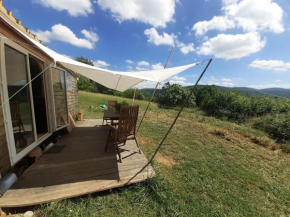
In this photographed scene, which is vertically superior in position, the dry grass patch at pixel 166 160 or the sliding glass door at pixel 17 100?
the sliding glass door at pixel 17 100

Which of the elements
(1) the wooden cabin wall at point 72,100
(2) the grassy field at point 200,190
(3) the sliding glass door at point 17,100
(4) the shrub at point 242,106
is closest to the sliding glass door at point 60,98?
(1) the wooden cabin wall at point 72,100

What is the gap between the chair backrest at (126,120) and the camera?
8.60 feet

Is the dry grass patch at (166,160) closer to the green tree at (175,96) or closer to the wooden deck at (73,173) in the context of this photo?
the wooden deck at (73,173)

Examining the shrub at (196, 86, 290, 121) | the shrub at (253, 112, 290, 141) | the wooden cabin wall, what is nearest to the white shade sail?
the wooden cabin wall

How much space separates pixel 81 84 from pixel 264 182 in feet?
84.5

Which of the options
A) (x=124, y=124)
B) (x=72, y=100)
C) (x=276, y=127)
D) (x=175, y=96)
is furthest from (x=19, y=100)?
(x=175, y=96)

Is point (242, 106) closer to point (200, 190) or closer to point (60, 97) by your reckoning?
point (200, 190)

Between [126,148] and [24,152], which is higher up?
[24,152]

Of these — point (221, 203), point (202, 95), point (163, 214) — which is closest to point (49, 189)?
point (163, 214)

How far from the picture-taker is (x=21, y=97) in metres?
2.39

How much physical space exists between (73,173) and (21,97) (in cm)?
157

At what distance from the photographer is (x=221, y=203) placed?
6.59 ft

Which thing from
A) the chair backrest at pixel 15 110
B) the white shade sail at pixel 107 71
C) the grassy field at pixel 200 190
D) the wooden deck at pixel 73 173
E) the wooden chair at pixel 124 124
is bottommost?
the grassy field at pixel 200 190

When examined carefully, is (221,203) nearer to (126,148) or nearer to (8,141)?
(126,148)
